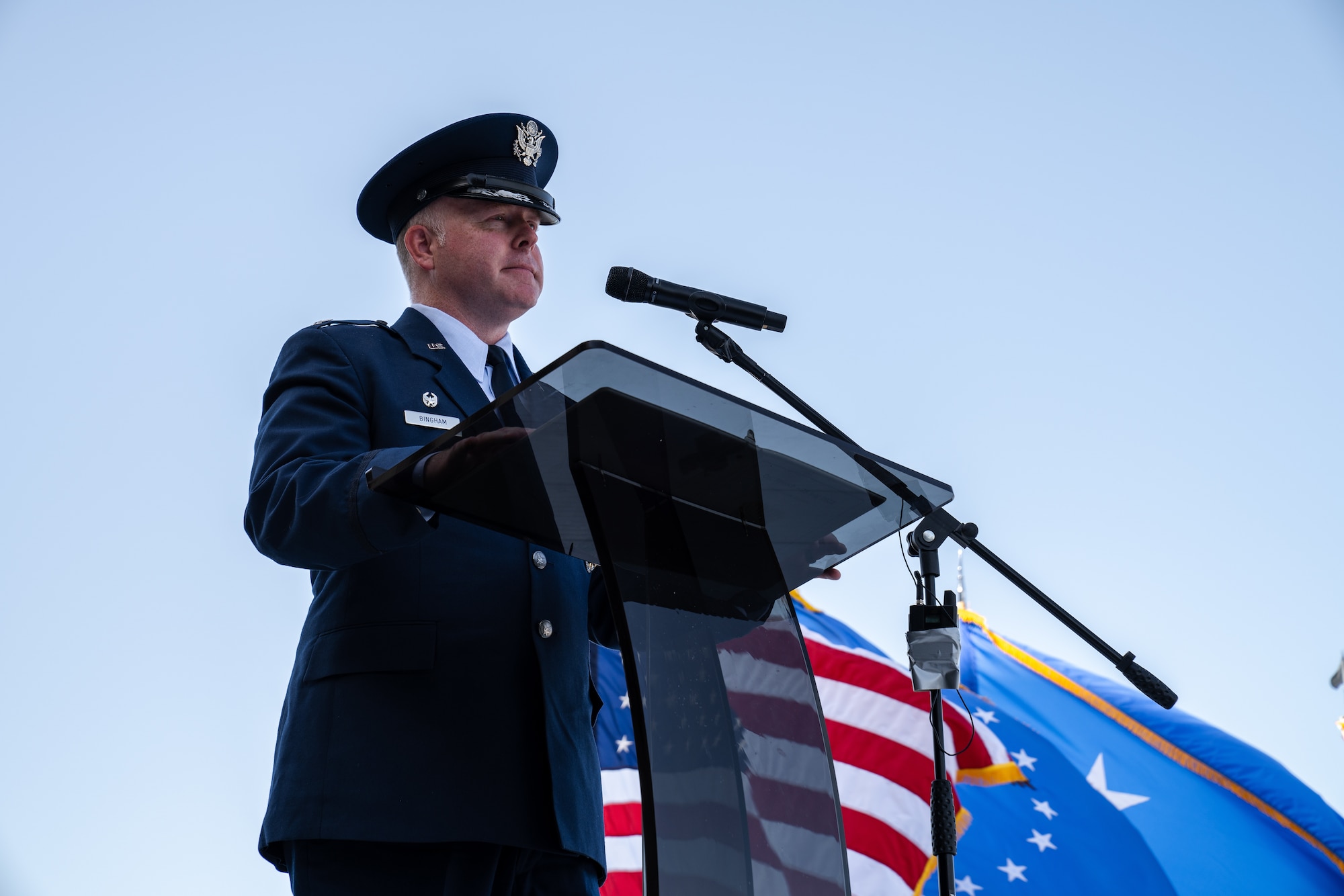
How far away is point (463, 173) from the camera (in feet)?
6.77

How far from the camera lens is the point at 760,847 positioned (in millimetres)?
1070

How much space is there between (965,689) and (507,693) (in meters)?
4.28

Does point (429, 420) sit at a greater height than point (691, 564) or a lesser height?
greater

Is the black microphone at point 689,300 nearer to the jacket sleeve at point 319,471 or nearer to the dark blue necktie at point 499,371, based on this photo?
the dark blue necktie at point 499,371

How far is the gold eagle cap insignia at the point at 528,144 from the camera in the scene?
2.16 meters

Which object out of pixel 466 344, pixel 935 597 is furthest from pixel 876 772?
pixel 466 344

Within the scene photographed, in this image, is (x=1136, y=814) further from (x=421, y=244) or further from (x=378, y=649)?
(x=378, y=649)

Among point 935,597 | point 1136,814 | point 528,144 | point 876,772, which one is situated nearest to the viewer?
point 935,597

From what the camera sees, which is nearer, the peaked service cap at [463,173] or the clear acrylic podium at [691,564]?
the clear acrylic podium at [691,564]

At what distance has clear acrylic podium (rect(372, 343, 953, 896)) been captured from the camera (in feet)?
3.39

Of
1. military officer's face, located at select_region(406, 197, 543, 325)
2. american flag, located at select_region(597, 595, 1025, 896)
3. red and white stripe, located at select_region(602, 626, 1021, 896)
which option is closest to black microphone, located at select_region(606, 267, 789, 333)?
military officer's face, located at select_region(406, 197, 543, 325)

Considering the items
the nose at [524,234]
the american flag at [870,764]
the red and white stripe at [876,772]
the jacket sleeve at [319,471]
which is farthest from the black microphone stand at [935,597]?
A: the american flag at [870,764]

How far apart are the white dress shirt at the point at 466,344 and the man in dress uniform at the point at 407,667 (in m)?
0.07

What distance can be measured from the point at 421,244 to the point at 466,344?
1.02 ft
